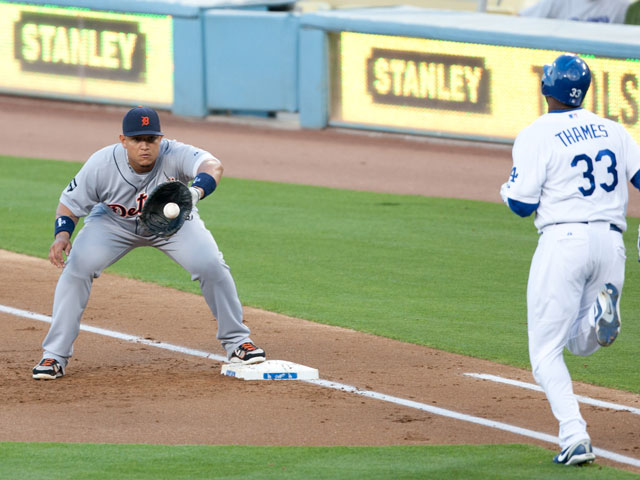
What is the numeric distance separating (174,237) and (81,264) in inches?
21.6

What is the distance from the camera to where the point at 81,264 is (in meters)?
6.86

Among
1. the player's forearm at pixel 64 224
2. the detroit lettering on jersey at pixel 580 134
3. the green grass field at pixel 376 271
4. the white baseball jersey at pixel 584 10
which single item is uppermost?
the white baseball jersey at pixel 584 10

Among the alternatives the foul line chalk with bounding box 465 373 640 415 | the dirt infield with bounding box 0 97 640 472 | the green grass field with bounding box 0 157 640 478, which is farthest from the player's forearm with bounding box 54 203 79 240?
the foul line chalk with bounding box 465 373 640 415

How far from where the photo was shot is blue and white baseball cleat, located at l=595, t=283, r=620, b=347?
209 inches

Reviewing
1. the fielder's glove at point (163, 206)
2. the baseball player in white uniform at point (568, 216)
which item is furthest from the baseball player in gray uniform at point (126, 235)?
the baseball player in white uniform at point (568, 216)

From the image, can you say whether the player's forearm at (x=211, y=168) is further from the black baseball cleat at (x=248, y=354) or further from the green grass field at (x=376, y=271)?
the green grass field at (x=376, y=271)

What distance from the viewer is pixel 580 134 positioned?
17.7 feet

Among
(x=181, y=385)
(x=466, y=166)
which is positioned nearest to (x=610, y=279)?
(x=181, y=385)

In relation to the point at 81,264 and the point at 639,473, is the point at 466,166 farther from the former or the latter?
the point at 639,473

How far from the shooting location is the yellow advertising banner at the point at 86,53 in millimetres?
19344

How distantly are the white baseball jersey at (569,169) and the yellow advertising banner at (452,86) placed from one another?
10.2 meters

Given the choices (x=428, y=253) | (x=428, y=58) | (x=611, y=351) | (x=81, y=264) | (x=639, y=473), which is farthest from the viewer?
(x=428, y=58)

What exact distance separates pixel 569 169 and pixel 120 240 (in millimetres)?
2859

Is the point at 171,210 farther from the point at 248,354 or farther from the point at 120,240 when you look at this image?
the point at 248,354
